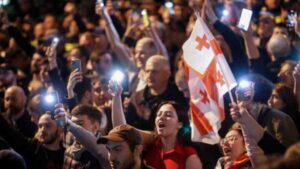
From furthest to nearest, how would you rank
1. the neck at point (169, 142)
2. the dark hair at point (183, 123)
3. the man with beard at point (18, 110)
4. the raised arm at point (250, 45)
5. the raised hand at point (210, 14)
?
1. the man with beard at point (18, 110)
2. the raised arm at point (250, 45)
3. the raised hand at point (210, 14)
4. the dark hair at point (183, 123)
5. the neck at point (169, 142)

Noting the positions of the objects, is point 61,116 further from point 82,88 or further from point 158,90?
point 158,90

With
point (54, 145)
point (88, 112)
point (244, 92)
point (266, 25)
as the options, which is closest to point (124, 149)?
point (244, 92)

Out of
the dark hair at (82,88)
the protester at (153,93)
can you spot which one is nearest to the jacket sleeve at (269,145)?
the protester at (153,93)

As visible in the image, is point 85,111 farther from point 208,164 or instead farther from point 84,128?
point 208,164

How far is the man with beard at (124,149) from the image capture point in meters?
7.48

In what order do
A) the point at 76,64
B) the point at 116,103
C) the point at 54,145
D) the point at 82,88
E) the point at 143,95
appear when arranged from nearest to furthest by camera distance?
1. the point at 116,103
2. the point at 76,64
3. the point at 54,145
4. the point at 82,88
5. the point at 143,95

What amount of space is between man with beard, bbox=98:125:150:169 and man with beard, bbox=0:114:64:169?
1.25 meters

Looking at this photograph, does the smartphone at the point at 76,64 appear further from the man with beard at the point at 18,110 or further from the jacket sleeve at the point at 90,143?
the man with beard at the point at 18,110

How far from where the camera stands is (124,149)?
24.7ft

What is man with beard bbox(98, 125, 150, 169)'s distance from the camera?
→ 748 centimetres

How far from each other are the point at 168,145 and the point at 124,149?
0.90 metres

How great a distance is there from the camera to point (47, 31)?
14656 mm

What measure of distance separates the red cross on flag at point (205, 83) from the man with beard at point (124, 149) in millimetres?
936

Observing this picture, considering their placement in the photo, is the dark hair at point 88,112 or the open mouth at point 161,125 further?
the dark hair at point 88,112
